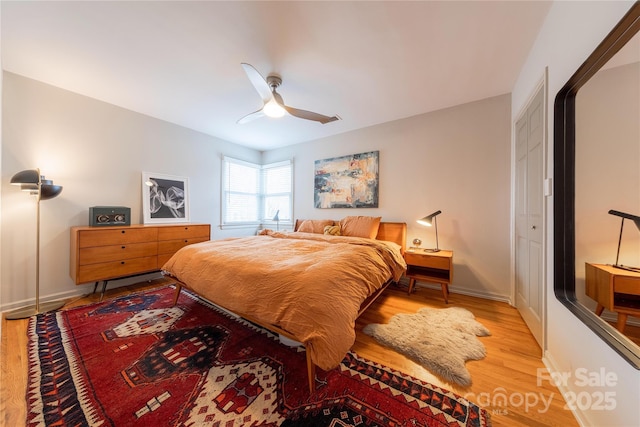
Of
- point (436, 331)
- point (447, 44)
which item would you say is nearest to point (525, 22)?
point (447, 44)

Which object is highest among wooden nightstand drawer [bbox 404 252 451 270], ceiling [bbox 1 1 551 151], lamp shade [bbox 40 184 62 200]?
ceiling [bbox 1 1 551 151]

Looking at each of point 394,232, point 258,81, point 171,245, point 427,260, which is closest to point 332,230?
point 394,232

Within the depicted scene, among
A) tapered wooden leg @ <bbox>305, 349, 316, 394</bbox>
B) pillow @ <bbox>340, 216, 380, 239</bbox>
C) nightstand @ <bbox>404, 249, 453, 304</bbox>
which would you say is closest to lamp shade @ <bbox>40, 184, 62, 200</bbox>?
tapered wooden leg @ <bbox>305, 349, 316, 394</bbox>

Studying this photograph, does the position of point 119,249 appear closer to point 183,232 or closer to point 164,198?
point 183,232

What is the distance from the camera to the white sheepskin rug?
144 cm

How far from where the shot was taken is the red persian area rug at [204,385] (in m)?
1.09

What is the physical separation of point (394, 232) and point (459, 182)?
1.09 m

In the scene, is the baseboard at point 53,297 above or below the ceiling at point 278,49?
below

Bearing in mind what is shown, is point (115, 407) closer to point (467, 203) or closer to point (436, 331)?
point (436, 331)

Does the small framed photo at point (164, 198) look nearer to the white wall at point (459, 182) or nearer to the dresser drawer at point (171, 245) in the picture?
the dresser drawer at point (171, 245)

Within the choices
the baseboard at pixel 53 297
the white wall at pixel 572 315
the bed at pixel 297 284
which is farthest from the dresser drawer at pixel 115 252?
the white wall at pixel 572 315

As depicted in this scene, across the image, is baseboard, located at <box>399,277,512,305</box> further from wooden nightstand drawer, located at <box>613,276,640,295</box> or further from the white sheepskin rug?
wooden nightstand drawer, located at <box>613,276,640,295</box>

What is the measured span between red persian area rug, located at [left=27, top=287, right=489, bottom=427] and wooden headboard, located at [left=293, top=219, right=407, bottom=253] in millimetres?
1895

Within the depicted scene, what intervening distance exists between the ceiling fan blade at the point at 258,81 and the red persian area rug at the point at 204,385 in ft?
7.32
